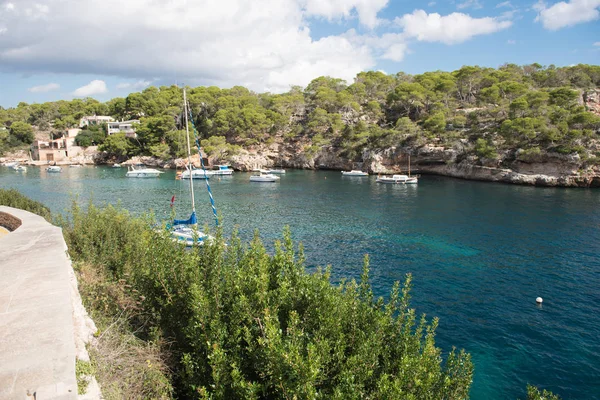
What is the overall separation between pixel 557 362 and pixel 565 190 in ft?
151

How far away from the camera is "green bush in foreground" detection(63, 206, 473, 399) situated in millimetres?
6930

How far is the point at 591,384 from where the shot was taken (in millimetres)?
13953

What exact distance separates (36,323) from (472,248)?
93.8 feet

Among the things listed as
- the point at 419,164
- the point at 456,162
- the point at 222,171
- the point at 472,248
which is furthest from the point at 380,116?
the point at 472,248

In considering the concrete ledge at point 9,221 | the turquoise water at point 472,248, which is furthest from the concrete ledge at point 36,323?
the turquoise water at point 472,248

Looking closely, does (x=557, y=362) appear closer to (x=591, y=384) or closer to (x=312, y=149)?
(x=591, y=384)

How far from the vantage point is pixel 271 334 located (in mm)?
6738

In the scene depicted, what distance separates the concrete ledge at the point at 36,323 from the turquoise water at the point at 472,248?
1277 cm

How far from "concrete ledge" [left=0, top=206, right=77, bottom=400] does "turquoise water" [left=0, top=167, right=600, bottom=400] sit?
41.9 feet

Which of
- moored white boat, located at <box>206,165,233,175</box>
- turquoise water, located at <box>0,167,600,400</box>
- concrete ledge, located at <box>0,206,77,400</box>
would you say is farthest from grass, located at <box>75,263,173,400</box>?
moored white boat, located at <box>206,165,233,175</box>

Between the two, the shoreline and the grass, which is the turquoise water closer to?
the shoreline

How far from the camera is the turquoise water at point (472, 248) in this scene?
1578 cm

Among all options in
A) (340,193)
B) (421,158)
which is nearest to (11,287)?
(340,193)

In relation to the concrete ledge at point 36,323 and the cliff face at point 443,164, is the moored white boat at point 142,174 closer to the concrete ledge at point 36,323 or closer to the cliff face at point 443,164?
the cliff face at point 443,164
